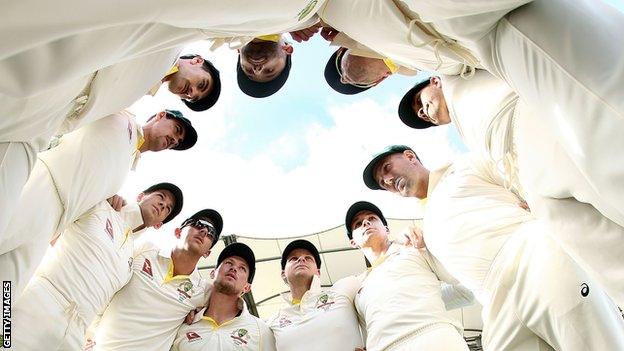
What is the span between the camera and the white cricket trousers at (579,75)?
1386 mm

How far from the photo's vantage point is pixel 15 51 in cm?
122

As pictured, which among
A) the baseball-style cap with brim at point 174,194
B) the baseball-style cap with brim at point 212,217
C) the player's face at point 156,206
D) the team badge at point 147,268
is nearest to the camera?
the team badge at point 147,268

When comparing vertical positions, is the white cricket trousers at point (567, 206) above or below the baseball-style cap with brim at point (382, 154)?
below

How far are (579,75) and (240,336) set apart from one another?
3457 mm

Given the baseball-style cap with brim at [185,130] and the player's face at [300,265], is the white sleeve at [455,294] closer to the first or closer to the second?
the player's face at [300,265]

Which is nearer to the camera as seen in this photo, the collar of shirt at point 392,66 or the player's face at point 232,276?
the collar of shirt at point 392,66

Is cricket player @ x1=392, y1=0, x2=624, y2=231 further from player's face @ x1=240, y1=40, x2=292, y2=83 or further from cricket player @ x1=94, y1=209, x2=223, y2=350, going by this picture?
cricket player @ x1=94, y1=209, x2=223, y2=350

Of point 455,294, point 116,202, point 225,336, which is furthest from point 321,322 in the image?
point 116,202

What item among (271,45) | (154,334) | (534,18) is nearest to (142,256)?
(154,334)

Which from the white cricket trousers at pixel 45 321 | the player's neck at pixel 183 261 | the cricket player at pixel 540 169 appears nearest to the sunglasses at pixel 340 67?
the cricket player at pixel 540 169

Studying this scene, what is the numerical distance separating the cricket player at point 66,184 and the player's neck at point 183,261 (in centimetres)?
100

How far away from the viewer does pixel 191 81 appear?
13.4 ft
